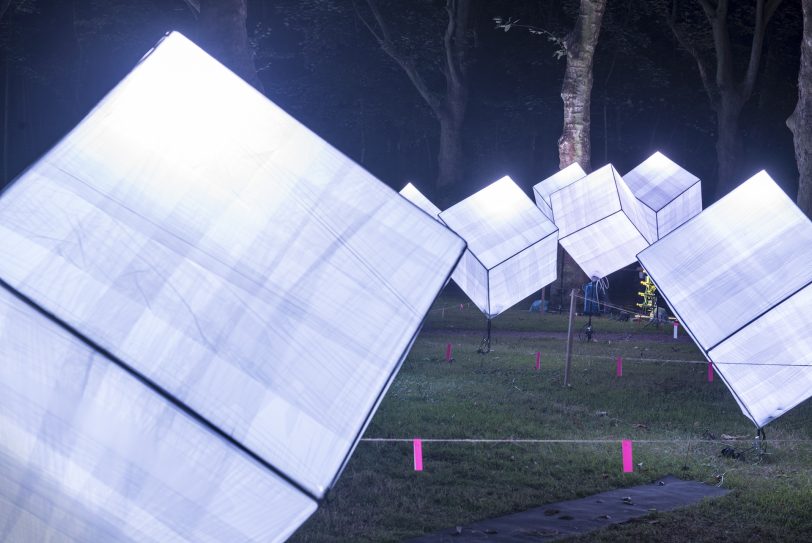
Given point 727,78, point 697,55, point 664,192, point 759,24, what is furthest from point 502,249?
point 697,55

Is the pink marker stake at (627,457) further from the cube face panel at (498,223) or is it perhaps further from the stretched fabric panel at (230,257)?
the cube face panel at (498,223)

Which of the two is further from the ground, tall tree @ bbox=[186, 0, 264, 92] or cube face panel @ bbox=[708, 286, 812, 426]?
tall tree @ bbox=[186, 0, 264, 92]

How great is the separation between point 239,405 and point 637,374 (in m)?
10.7

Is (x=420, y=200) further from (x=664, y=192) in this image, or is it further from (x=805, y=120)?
(x=805, y=120)

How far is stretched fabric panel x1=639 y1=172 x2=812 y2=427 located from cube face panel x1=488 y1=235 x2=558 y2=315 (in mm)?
6481

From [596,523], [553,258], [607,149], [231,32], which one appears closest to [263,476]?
[596,523]

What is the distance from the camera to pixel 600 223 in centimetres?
1647

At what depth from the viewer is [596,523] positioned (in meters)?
6.32

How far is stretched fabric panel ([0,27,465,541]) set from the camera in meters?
3.33

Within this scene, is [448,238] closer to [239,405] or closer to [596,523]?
[239,405]

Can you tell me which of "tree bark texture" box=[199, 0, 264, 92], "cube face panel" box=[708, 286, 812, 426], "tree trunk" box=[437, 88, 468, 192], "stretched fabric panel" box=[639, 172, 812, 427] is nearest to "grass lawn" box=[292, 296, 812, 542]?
"cube face panel" box=[708, 286, 812, 426]

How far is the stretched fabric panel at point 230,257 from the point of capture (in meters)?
3.33

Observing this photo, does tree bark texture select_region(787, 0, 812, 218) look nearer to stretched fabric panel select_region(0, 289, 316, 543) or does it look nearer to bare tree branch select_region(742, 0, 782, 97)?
bare tree branch select_region(742, 0, 782, 97)

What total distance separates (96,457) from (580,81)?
831 inches
